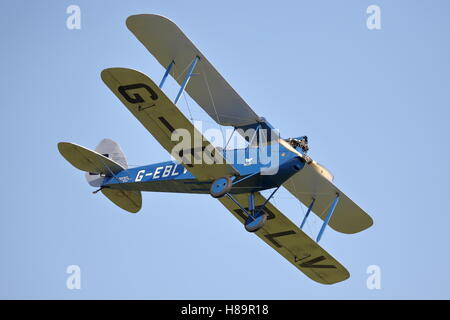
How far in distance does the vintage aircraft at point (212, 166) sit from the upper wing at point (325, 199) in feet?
0.07

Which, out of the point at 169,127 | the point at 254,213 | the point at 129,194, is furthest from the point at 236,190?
the point at 129,194

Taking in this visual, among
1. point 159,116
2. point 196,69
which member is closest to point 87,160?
point 159,116

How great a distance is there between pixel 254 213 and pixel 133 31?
442cm

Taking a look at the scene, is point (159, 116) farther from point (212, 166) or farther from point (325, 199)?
point (325, 199)

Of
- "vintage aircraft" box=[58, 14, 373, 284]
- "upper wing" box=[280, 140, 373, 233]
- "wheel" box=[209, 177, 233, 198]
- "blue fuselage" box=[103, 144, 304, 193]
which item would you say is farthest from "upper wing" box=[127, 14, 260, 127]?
"upper wing" box=[280, 140, 373, 233]

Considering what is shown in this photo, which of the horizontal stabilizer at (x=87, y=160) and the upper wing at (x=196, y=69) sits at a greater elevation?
the upper wing at (x=196, y=69)

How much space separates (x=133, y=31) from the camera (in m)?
16.6

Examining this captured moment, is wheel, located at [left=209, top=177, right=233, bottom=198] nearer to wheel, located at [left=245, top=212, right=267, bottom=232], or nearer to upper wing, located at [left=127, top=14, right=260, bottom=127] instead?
wheel, located at [left=245, top=212, right=267, bottom=232]

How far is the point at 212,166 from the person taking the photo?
16.3 meters

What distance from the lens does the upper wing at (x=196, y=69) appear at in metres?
16.4

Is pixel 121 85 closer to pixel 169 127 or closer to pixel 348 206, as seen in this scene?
pixel 169 127

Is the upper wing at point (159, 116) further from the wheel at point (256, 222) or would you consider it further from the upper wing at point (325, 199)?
the upper wing at point (325, 199)

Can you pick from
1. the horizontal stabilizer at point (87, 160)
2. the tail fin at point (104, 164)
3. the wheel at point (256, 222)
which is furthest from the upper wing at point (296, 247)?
the horizontal stabilizer at point (87, 160)

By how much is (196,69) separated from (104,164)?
328cm
